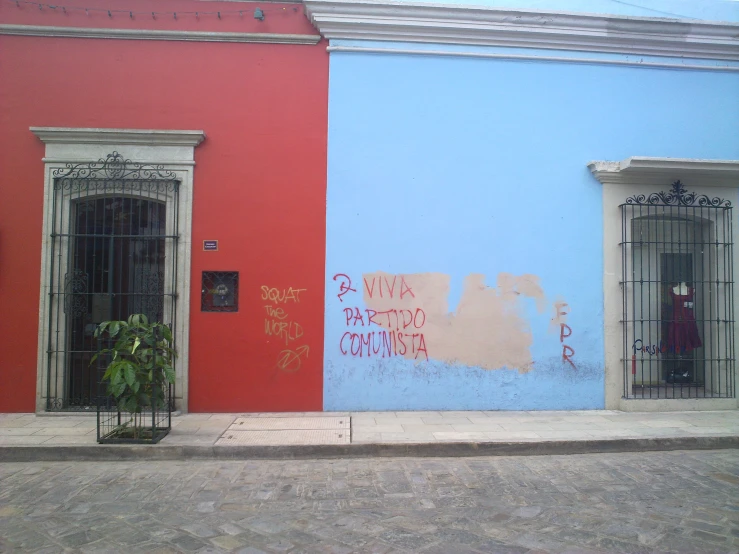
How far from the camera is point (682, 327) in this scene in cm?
779

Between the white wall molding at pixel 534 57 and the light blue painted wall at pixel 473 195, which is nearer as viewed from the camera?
the light blue painted wall at pixel 473 195

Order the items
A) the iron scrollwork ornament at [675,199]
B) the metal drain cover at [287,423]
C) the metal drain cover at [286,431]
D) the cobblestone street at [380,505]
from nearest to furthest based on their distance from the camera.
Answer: the cobblestone street at [380,505] → the metal drain cover at [286,431] → the metal drain cover at [287,423] → the iron scrollwork ornament at [675,199]

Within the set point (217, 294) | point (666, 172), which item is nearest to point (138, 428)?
point (217, 294)

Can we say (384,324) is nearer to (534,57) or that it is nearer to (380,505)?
(380,505)

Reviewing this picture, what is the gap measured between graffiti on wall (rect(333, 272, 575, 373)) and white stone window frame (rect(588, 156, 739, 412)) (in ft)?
2.05

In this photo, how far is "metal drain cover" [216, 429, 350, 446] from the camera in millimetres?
5855

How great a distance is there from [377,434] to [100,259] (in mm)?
4349

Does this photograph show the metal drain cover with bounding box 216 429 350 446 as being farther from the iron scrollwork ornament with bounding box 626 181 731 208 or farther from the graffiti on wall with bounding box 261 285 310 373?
the iron scrollwork ornament with bounding box 626 181 731 208

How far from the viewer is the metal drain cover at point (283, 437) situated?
5855 mm

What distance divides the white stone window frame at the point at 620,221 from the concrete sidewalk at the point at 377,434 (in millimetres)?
296

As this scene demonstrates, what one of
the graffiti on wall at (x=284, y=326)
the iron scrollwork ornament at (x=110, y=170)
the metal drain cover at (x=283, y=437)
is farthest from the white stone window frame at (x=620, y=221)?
the iron scrollwork ornament at (x=110, y=170)

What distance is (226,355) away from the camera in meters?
7.20

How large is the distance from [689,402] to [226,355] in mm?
6382

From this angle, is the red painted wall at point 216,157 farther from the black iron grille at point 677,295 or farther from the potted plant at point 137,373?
the black iron grille at point 677,295
